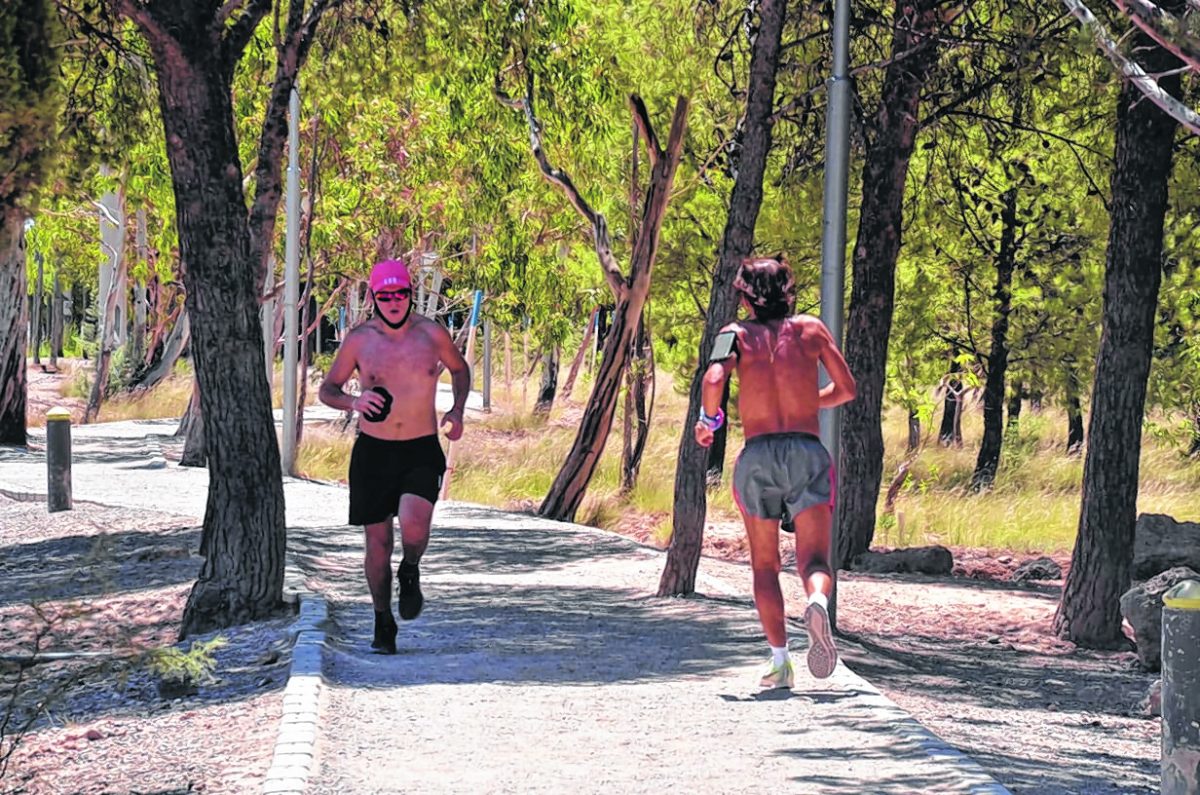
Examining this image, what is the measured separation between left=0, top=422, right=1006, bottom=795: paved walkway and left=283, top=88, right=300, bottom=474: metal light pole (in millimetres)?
11702

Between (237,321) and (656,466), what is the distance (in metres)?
18.4

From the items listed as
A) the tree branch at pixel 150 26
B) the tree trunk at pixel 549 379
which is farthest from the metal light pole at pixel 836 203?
the tree trunk at pixel 549 379

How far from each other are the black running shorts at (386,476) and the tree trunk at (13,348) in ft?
66.9

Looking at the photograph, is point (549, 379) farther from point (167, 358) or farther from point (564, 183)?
point (564, 183)

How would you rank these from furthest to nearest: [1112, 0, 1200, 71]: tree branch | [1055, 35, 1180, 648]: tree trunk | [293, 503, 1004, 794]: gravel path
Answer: [1055, 35, 1180, 648]: tree trunk → [1112, 0, 1200, 71]: tree branch → [293, 503, 1004, 794]: gravel path

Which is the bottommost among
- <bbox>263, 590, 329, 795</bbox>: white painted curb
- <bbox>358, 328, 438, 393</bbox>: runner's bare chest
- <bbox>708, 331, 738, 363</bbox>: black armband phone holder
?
<bbox>263, 590, 329, 795</bbox>: white painted curb

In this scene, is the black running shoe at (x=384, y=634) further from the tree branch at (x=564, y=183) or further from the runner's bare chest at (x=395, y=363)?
the tree branch at (x=564, y=183)

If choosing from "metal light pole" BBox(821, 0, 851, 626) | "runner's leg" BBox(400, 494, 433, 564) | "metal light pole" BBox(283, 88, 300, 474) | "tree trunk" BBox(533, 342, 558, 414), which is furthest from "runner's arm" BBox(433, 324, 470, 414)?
"tree trunk" BBox(533, 342, 558, 414)

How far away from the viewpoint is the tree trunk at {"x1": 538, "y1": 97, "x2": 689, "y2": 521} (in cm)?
2302

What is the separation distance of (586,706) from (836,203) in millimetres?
4355

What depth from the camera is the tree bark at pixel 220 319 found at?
37.1 feet

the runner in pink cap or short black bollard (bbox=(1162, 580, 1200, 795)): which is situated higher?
the runner in pink cap

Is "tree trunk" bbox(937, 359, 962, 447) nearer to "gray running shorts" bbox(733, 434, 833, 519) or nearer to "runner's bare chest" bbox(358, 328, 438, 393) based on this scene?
"runner's bare chest" bbox(358, 328, 438, 393)

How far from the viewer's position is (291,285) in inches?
1105
